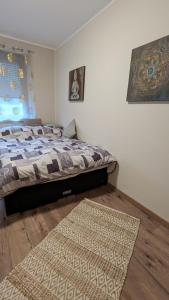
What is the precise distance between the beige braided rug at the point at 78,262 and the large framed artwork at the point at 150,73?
133 centimetres

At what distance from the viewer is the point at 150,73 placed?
165 cm

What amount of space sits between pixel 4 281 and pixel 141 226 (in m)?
1.28

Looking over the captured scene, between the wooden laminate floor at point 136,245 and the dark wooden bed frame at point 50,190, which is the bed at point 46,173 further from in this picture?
the wooden laminate floor at point 136,245

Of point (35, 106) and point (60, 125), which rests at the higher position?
point (35, 106)

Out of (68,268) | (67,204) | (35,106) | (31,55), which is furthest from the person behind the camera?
(35,106)

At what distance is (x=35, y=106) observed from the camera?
138 inches

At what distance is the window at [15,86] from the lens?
3.04 m

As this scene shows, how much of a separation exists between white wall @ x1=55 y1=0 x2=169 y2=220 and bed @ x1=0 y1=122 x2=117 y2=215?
328 millimetres

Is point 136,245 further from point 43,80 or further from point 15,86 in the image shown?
point 43,80

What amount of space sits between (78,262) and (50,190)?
87 centimetres

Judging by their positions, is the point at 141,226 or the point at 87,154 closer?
the point at 141,226

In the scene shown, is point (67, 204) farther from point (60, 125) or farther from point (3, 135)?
point (60, 125)

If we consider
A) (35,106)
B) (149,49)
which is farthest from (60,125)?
(149,49)

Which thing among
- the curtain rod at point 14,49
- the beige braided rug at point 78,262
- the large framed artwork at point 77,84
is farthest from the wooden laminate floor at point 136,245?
the curtain rod at point 14,49
